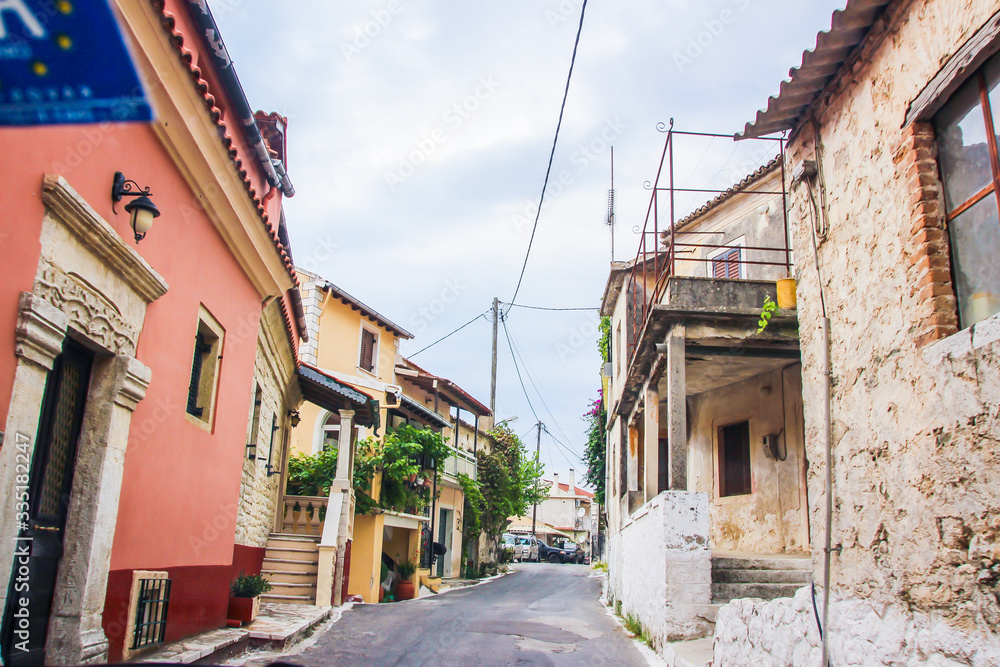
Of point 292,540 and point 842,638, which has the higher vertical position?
point 292,540

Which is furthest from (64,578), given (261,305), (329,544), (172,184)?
(329,544)

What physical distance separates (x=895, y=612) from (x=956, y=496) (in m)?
0.88

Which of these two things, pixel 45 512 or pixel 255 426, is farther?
pixel 255 426

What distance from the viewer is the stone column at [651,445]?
35.5ft

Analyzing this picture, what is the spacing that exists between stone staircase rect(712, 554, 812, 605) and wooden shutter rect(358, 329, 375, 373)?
17.4m

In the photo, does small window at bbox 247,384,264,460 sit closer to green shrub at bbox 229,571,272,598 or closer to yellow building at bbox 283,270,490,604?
green shrub at bbox 229,571,272,598

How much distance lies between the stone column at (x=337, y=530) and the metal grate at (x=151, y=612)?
6.02 metres

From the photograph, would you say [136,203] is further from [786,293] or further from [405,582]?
[405,582]

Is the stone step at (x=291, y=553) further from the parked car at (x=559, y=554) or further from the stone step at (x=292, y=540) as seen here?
the parked car at (x=559, y=554)

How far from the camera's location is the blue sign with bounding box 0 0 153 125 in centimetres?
394

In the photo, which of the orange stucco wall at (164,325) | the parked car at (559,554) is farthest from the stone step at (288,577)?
the parked car at (559,554)

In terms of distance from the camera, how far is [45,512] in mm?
4852

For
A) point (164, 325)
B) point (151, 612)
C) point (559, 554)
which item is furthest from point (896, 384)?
point (559, 554)

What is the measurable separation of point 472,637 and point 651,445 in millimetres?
3742
